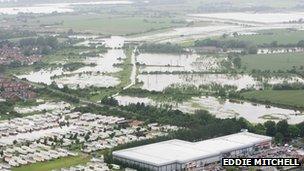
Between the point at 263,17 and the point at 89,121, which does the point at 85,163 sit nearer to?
the point at 89,121

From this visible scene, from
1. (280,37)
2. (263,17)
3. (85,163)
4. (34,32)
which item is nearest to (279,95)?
(85,163)

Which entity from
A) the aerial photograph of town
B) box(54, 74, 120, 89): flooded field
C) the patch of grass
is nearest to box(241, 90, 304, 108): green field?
the aerial photograph of town

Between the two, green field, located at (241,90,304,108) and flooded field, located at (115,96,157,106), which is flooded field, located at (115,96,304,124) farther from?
green field, located at (241,90,304,108)

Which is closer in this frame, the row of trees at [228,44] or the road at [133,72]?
the road at [133,72]

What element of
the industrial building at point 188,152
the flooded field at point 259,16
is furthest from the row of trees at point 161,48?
the industrial building at point 188,152

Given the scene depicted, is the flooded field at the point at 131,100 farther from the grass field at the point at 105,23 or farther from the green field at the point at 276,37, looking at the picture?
the grass field at the point at 105,23
